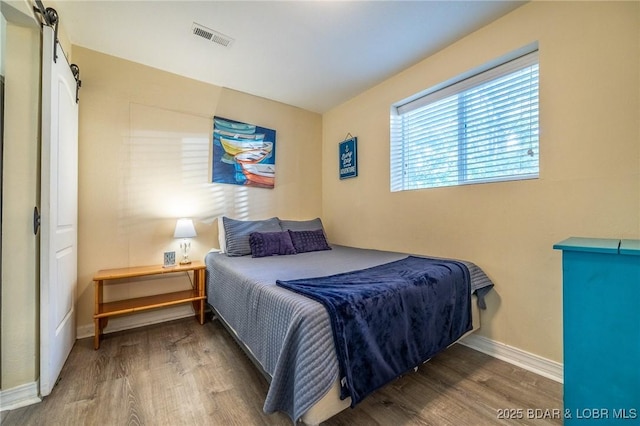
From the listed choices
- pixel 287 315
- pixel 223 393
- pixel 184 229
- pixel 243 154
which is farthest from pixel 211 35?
pixel 223 393

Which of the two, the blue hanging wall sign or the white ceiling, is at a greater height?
the white ceiling

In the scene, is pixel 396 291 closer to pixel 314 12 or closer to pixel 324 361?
pixel 324 361

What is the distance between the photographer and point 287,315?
47.6 inches

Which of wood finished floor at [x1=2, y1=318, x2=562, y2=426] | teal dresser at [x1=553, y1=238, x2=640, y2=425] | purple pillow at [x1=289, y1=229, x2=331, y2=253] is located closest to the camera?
teal dresser at [x1=553, y1=238, x2=640, y2=425]

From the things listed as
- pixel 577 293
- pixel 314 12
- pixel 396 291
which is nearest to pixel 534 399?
pixel 577 293

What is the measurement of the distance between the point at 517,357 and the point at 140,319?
3.17 metres

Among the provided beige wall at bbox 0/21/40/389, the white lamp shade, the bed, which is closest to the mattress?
the bed

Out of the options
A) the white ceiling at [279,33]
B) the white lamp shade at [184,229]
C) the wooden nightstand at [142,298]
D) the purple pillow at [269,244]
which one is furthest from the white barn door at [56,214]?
the purple pillow at [269,244]

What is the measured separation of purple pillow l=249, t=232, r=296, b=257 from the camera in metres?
2.53

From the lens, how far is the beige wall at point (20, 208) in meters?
1.41

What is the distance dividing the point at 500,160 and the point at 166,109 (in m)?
3.11

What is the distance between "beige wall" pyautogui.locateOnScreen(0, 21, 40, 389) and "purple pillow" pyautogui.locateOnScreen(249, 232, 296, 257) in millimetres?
1462

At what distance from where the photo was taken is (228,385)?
61.7 inches

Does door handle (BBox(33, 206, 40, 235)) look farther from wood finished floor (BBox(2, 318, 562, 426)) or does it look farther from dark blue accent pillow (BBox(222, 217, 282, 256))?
dark blue accent pillow (BBox(222, 217, 282, 256))
